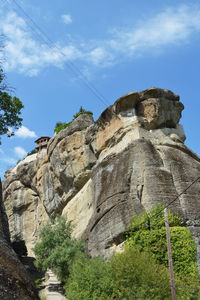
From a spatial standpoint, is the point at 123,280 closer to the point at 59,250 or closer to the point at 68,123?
the point at 59,250

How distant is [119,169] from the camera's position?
1019 inches

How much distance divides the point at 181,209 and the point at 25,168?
32.1 meters

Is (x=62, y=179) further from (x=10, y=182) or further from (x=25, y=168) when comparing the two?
(x=10, y=182)

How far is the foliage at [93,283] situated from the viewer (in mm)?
16984

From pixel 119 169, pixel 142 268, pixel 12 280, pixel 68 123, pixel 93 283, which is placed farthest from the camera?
pixel 68 123

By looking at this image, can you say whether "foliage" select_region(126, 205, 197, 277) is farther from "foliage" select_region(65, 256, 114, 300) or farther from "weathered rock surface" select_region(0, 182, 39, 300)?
"weathered rock surface" select_region(0, 182, 39, 300)

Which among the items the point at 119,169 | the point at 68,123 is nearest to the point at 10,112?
the point at 119,169

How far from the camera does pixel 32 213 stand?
4812 centimetres

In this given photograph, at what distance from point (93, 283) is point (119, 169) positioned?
1021 centimetres

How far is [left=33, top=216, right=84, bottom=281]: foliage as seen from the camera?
25.2 meters

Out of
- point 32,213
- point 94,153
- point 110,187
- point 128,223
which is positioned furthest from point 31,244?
point 128,223

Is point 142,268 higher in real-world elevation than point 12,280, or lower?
higher

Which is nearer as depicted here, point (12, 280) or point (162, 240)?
point (12, 280)

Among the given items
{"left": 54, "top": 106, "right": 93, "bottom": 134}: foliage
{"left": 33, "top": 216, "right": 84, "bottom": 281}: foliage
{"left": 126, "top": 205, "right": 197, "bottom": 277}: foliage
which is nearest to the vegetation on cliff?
{"left": 126, "top": 205, "right": 197, "bottom": 277}: foliage
